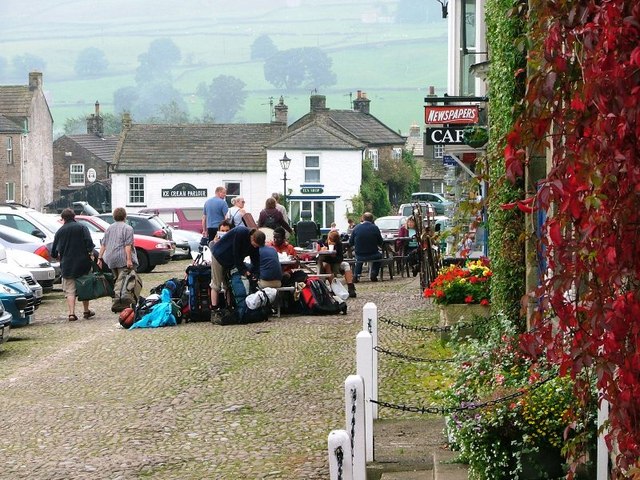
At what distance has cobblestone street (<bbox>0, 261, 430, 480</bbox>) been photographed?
940 centimetres

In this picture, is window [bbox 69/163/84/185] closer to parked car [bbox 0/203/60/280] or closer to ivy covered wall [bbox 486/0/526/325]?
parked car [bbox 0/203/60/280]

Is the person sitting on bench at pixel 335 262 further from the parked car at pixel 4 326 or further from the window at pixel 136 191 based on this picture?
the window at pixel 136 191

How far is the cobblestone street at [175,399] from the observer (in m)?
9.40

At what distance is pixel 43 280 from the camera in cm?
2470

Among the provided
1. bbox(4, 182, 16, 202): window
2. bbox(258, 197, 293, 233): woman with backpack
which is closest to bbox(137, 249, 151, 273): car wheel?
bbox(258, 197, 293, 233): woman with backpack

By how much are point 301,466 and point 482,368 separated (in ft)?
4.93

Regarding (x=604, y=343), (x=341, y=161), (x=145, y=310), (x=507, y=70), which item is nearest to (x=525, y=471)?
(x=604, y=343)

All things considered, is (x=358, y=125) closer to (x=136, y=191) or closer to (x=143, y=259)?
(x=136, y=191)

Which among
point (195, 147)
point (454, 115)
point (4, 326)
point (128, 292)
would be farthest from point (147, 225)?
point (195, 147)

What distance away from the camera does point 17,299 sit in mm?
19094

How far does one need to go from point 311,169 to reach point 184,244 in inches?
1345

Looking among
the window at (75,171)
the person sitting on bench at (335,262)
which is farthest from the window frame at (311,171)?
the person sitting on bench at (335,262)

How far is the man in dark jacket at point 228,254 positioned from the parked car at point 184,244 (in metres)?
21.8

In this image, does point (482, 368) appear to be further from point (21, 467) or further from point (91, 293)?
point (91, 293)
